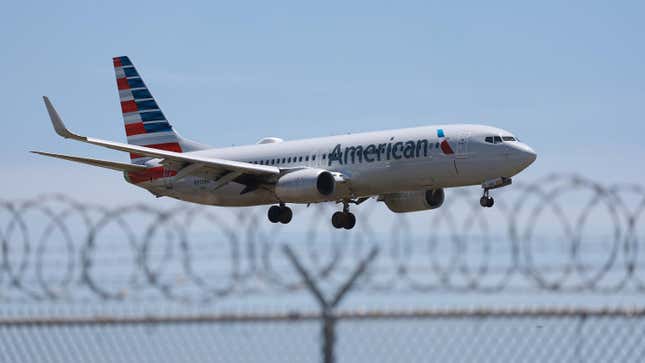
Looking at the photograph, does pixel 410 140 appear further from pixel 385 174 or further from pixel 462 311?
pixel 462 311

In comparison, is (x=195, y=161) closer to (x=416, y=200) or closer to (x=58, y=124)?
(x=58, y=124)

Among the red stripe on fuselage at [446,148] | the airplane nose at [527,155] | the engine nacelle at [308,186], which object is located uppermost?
the red stripe on fuselage at [446,148]

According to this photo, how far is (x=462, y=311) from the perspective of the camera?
1041 cm

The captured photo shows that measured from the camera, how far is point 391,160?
49344 millimetres

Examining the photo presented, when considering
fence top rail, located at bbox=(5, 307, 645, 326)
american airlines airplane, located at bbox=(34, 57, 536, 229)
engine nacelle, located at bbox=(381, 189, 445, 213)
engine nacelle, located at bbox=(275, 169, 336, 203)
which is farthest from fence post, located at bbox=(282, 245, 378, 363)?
engine nacelle, located at bbox=(381, 189, 445, 213)

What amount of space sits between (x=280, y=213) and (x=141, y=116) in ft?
47.5

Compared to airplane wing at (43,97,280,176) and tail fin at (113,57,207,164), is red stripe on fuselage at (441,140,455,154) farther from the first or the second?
tail fin at (113,57,207,164)

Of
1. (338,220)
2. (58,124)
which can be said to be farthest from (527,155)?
(58,124)

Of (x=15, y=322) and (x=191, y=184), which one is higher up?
(x=15, y=322)

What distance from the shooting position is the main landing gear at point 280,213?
54.1 meters

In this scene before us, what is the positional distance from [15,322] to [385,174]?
38.2 m

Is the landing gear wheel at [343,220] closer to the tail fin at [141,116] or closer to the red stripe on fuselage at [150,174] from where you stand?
the red stripe on fuselage at [150,174]

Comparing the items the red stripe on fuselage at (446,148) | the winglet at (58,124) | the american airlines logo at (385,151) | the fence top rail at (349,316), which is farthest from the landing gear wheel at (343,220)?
the fence top rail at (349,316)

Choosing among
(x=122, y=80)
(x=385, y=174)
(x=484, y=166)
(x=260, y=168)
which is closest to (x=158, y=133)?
(x=122, y=80)
